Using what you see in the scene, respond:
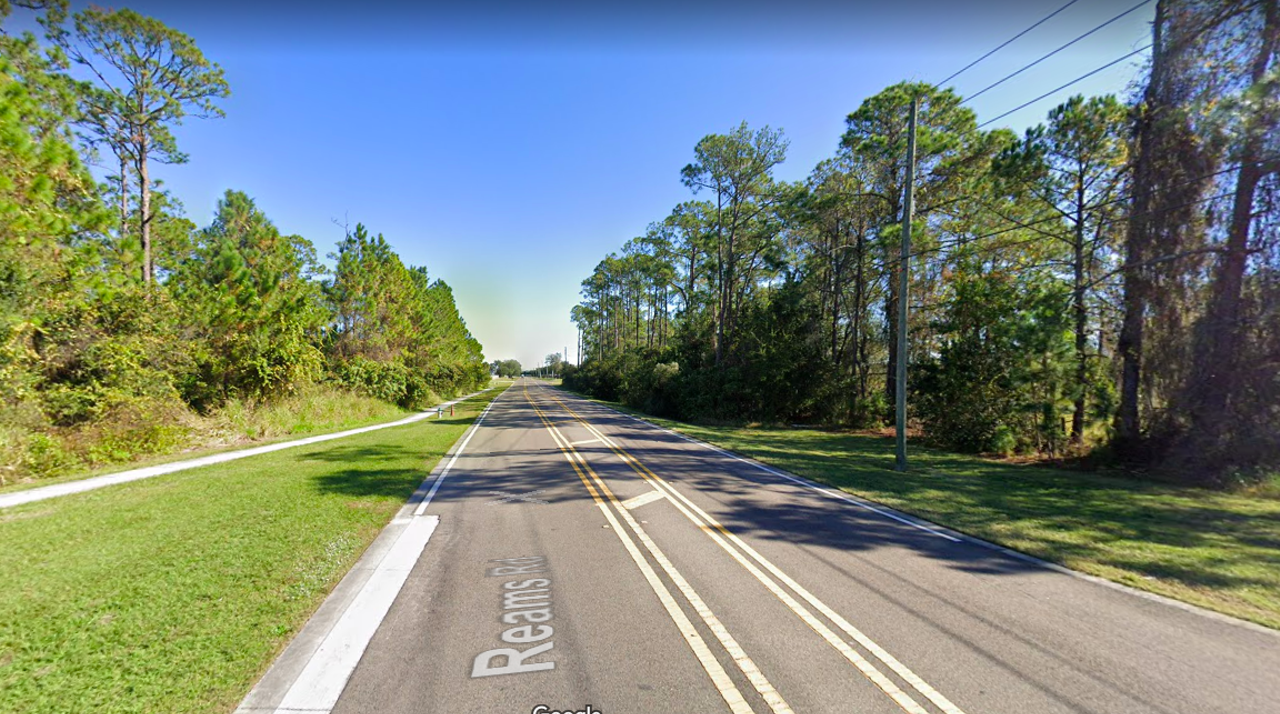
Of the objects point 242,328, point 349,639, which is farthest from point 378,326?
point 349,639

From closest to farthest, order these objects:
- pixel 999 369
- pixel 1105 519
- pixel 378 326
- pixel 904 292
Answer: pixel 1105 519 < pixel 904 292 < pixel 999 369 < pixel 378 326

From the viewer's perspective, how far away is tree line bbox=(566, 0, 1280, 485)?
9492 millimetres

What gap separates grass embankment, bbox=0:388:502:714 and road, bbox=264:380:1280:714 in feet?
3.14

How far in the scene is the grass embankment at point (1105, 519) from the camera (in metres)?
4.86

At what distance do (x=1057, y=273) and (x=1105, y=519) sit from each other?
11.1 m

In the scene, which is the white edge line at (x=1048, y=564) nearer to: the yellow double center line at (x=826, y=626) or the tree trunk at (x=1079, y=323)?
the yellow double center line at (x=826, y=626)

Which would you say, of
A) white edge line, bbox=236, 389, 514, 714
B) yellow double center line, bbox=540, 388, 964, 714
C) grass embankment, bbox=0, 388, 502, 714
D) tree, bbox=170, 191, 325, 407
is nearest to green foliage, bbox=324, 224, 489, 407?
tree, bbox=170, 191, 325, 407

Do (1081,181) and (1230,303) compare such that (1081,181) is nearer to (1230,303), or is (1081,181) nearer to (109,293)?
(1230,303)

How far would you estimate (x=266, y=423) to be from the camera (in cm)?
1706

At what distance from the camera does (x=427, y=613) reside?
418 centimetres

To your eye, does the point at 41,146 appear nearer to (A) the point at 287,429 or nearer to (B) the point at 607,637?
(A) the point at 287,429

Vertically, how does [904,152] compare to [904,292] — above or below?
above

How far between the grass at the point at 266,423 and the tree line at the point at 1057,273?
17.7 meters

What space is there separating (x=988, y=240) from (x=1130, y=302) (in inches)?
239
